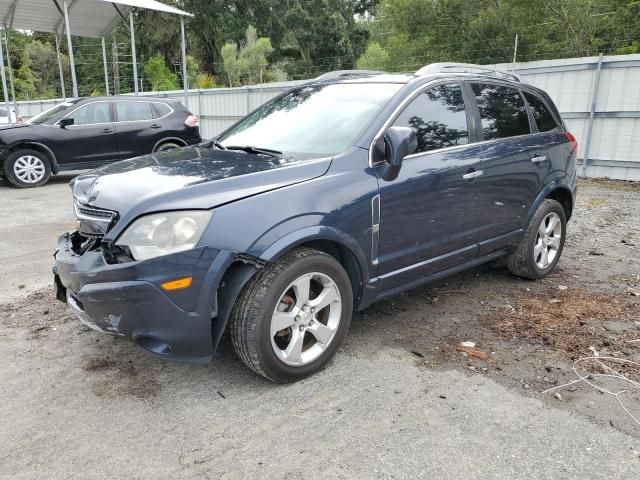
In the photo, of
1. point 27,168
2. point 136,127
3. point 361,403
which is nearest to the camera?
point 361,403

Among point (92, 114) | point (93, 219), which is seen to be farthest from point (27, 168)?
point (93, 219)

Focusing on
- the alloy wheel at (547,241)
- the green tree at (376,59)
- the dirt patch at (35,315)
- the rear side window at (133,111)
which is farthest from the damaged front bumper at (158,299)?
the green tree at (376,59)

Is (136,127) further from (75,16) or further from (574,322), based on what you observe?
(574,322)

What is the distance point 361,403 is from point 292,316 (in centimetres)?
61

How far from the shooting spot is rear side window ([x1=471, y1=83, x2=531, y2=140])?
4309 mm

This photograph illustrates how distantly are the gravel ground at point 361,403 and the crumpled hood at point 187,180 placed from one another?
1074mm

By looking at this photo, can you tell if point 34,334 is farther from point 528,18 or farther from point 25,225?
point 528,18

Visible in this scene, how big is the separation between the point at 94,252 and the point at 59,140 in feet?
26.9

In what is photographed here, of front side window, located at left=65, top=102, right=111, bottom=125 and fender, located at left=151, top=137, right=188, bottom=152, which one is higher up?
front side window, located at left=65, top=102, right=111, bottom=125

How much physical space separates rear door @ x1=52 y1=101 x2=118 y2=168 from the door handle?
834 cm

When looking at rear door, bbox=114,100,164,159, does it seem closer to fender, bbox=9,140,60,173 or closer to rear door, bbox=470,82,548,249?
fender, bbox=9,140,60,173

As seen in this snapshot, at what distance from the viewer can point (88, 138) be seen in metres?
10.3

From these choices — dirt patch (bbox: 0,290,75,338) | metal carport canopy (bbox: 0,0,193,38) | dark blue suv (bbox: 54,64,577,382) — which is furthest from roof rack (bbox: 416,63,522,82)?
metal carport canopy (bbox: 0,0,193,38)

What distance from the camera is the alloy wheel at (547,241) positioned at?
493 cm
